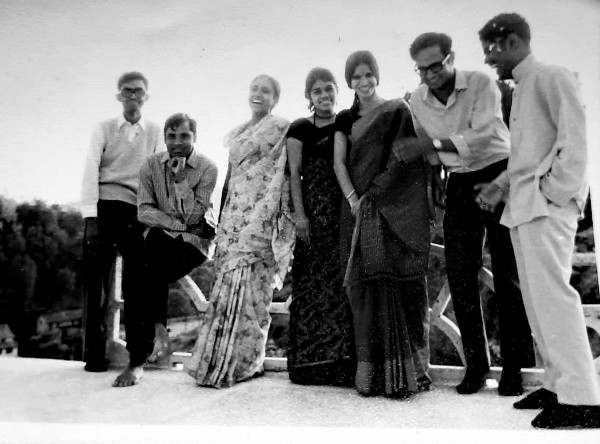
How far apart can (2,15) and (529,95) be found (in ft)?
6.64

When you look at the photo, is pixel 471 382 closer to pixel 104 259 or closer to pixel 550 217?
pixel 550 217

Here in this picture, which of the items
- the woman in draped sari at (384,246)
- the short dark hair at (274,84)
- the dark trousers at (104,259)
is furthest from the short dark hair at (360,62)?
the dark trousers at (104,259)

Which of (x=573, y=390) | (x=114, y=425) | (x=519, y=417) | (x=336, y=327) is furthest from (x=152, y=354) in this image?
(x=573, y=390)

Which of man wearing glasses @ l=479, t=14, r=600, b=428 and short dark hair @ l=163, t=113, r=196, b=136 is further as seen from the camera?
short dark hair @ l=163, t=113, r=196, b=136

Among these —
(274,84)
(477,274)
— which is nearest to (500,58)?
(477,274)

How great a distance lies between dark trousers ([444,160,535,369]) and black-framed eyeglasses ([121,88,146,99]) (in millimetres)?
1308

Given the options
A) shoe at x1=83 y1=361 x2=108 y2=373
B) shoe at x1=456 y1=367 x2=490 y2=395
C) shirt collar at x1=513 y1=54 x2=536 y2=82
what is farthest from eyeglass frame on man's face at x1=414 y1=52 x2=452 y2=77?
shoe at x1=83 y1=361 x2=108 y2=373

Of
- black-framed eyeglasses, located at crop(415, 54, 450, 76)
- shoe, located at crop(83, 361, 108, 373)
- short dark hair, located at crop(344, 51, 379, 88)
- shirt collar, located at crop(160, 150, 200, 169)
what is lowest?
shoe, located at crop(83, 361, 108, 373)

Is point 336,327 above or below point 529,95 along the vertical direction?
below

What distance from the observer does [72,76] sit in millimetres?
1988

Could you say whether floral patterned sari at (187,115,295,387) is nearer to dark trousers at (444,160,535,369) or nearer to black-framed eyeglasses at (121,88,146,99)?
black-framed eyeglasses at (121,88,146,99)

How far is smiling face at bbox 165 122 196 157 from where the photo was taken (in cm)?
193

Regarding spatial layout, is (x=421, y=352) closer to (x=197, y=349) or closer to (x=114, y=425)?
(x=197, y=349)

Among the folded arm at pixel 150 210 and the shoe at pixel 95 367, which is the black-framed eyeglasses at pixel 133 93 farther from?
the shoe at pixel 95 367
